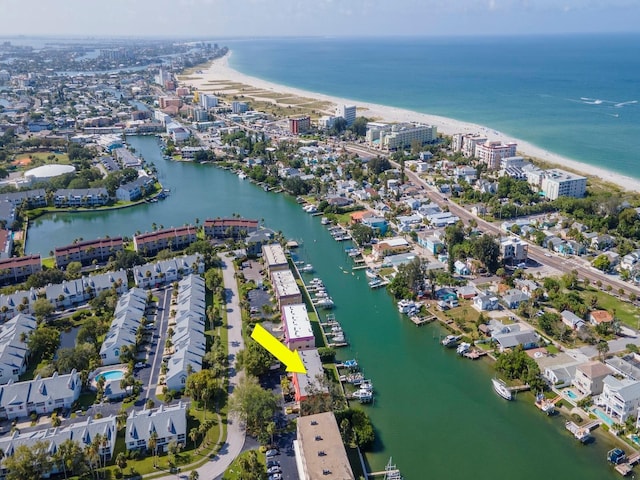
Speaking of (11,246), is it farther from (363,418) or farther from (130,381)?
(363,418)

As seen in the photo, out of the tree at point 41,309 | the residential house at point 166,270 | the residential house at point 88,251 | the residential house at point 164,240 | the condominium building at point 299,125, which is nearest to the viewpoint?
the tree at point 41,309

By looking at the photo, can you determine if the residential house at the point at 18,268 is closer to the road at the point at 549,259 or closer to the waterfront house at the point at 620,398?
the road at the point at 549,259

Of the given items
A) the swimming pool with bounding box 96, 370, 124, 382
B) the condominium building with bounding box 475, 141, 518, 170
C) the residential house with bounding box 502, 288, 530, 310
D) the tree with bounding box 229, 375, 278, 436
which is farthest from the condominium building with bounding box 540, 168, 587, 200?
the swimming pool with bounding box 96, 370, 124, 382

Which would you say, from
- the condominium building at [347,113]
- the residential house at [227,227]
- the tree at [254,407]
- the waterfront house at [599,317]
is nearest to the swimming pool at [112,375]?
the tree at [254,407]

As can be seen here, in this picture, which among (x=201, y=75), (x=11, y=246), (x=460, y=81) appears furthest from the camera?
(x=201, y=75)

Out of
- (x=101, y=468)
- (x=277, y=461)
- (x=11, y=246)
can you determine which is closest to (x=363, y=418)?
(x=277, y=461)
